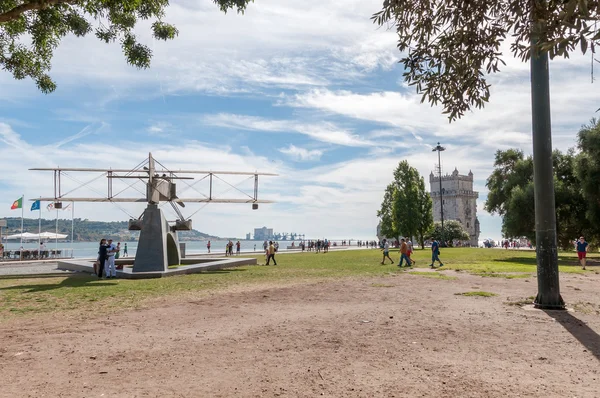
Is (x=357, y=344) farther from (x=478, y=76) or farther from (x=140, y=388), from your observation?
(x=478, y=76)

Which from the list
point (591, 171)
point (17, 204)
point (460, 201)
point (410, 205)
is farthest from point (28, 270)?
point (460, 201)

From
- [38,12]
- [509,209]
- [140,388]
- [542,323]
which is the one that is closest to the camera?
[140,388]

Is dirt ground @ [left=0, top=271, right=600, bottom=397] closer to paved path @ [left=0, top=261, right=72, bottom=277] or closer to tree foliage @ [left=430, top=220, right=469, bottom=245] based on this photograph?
paved path @ [left=0, top=261, right=72, bottom=277]

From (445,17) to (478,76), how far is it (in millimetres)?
1065

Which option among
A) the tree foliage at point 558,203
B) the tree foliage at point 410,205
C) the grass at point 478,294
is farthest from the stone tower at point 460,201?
the grass at point 478,294

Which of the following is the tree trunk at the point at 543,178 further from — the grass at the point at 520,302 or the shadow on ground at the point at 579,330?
the shadow on ground at the point at 579,330

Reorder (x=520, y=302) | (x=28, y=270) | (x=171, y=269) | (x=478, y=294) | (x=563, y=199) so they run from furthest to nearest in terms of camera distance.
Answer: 1. (x=563, y=199)
2. (x=28, y=270)
3. (x=171, y=269)
4. (x=478, y=294)
5. (x=520, y=302)

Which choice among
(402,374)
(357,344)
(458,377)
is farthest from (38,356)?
(458,377)

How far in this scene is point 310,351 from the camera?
21.7ft

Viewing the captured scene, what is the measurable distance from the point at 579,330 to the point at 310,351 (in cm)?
522

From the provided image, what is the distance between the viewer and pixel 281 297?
41.9ft

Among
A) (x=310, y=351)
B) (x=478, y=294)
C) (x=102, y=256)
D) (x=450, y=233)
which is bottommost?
(x=478, y=294)

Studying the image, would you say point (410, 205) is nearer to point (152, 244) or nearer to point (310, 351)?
point (152, 244)

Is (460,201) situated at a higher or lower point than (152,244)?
higher
